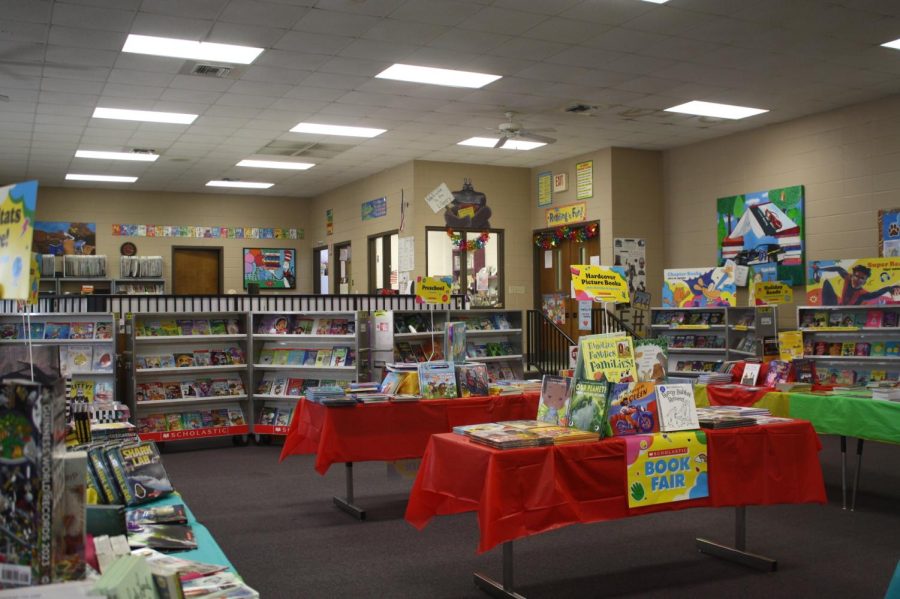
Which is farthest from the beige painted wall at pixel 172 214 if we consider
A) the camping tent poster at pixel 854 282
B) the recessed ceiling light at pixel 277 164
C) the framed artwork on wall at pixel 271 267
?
the camping tent poster at pixel 854 282

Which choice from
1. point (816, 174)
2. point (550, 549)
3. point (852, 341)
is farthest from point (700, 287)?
point (550, 549)

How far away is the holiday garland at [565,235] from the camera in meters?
12.3

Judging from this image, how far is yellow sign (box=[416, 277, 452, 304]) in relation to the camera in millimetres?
7266

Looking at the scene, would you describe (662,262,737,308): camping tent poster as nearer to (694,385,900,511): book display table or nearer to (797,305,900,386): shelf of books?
(797,305,900,386): shelf of books

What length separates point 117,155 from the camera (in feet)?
39.8

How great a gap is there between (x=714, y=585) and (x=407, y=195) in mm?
9615

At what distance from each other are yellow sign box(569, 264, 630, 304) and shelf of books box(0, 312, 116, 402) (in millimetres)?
5209

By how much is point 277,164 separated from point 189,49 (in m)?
5.95

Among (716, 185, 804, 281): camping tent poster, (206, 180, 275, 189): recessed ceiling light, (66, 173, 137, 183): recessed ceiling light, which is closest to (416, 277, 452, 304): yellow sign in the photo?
(716, 185, 804, 281): camping tent poster

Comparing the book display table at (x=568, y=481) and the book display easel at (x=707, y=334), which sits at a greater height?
the book display easel at (x=707, y=334)

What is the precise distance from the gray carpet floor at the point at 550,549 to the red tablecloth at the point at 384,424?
1.51 feet

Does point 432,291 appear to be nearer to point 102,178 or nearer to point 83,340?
point 83,340

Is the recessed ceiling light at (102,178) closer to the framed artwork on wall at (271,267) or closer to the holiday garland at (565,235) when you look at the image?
the framed artwork on wall at (271,267)

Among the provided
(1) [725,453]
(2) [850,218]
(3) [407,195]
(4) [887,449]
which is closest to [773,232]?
(2) [850,218]
